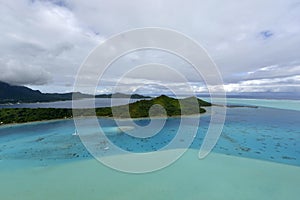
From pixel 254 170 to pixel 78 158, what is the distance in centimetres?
1108

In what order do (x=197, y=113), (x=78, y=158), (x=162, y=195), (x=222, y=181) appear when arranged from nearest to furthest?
(x=162, y=195)
(x=222, y=181)
(x=78, y=158)
(x=197, y=113)

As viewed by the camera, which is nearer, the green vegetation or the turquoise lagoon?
the turquoise lagoon

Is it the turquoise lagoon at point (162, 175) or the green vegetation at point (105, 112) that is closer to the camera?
the turquoise lagoon at point (162, 175)

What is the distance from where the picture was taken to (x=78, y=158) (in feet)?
45.6

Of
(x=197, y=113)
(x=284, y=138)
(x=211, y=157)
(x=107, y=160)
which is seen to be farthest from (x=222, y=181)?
(x=197, y=113)

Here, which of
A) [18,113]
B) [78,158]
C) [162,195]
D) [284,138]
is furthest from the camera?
[18,113]

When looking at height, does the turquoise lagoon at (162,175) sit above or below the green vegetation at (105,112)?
below

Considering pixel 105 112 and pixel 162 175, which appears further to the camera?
pixel 105 112

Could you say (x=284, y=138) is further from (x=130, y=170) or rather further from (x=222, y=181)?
(x=130, y=170)

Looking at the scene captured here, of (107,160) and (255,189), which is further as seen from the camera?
(107,160)

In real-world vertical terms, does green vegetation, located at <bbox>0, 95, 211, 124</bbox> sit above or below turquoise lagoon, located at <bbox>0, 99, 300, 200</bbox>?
above

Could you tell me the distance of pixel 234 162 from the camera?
12.9 metres

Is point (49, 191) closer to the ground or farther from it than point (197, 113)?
closer to the ground

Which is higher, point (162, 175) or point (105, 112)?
point (105, 112)
